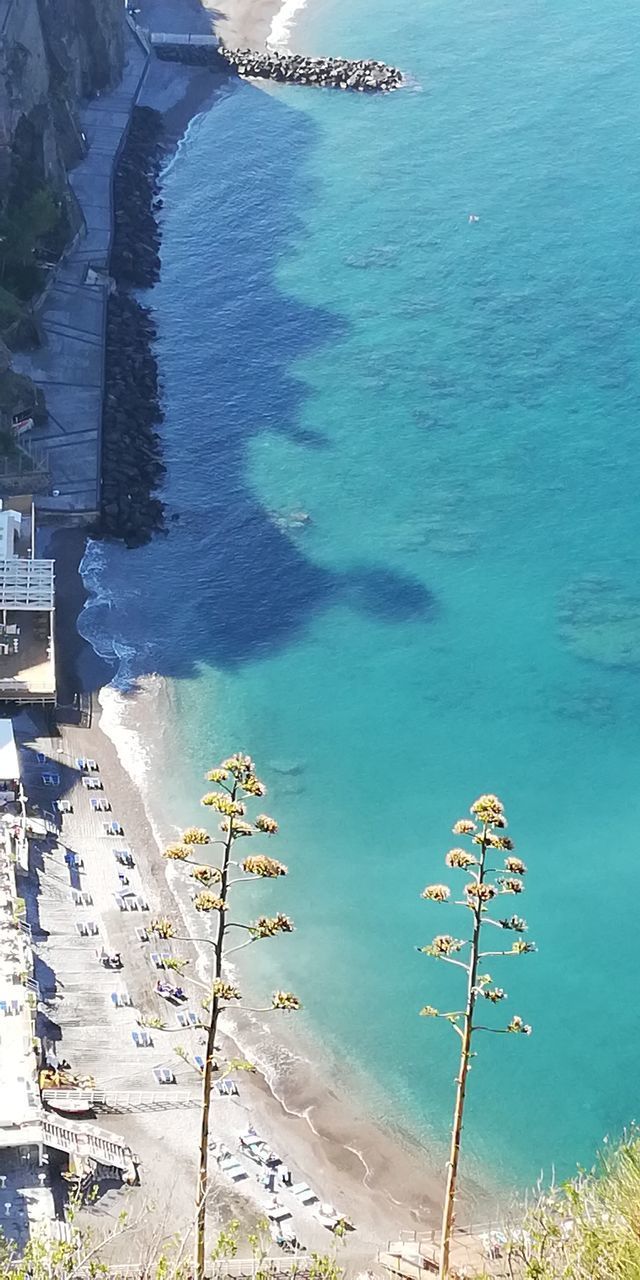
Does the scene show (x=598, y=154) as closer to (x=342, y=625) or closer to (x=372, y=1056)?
(x=342, y=625)

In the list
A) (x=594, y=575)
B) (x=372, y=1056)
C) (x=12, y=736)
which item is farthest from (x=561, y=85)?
(x=372, y=1056)

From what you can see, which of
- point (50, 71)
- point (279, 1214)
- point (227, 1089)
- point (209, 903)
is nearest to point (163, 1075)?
point (227, 1089)

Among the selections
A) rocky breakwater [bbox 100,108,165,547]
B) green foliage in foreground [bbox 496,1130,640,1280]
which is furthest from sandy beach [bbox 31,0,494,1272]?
rocky breakwater [bbox 100,108,165,547]

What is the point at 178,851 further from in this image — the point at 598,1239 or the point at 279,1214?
the point at 279,1214

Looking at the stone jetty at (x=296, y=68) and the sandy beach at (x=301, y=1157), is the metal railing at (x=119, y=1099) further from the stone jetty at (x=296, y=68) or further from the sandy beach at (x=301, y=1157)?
the stone jetty at (x=296, y=68)

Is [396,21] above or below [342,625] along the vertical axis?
above

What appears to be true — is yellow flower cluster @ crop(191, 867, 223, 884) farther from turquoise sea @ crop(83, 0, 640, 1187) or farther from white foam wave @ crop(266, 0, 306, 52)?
white foam wave @ crop(266, 0, 306, 52)

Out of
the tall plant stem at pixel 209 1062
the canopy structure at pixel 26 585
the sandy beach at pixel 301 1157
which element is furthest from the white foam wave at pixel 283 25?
Result: the tall plant stem at pixel 209 1062
